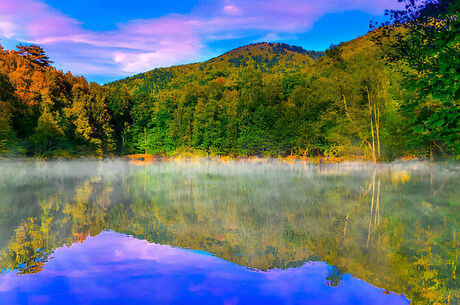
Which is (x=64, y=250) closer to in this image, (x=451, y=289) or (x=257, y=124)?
(x=451, y=289)

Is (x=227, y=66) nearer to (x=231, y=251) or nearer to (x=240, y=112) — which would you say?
(x=240, y=112)

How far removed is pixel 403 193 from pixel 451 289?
40.2 feet

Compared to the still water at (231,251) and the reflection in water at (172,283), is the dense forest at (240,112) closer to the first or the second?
the still water at (231,251)

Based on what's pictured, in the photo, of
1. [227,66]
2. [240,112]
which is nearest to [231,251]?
[240,112]

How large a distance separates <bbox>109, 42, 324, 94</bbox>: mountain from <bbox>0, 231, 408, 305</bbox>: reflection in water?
7001cm

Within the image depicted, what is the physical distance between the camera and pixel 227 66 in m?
87.6

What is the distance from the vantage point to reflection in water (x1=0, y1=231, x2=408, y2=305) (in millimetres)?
5844

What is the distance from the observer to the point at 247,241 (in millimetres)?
8945

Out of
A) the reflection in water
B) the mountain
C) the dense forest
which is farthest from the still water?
the mountain

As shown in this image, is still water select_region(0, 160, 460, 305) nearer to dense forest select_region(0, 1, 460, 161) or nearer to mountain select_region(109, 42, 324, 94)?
dense forest select_region(0, 1, 460, 161)

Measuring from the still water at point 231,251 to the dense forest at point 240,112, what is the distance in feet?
32.4

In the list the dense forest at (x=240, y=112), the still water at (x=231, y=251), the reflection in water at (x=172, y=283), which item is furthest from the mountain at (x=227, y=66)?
the reflection in water at (x=172, y=283)

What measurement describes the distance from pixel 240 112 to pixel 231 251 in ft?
153

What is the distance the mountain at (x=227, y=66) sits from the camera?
83.4m
